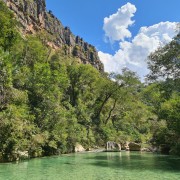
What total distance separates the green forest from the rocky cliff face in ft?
72.1

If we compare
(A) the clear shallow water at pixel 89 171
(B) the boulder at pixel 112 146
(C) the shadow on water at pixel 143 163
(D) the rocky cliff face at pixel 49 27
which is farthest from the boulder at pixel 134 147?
(D) the rocky cliff face at pixel 49 27

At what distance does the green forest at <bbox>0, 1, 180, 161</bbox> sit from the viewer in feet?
70.5

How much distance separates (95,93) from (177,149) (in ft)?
92.4

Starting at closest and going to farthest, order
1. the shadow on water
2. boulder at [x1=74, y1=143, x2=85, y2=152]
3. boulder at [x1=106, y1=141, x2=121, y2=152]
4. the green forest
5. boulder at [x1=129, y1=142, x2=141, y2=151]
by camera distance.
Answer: the shadow on water < the green forest < boulder at [x1=74, y1=143, x2=85, y2=152] < boulder at [x1=129, y1=142, x2=141, y2=151] < boulder at [x1=106, y1=141, x2=121, y2=152]

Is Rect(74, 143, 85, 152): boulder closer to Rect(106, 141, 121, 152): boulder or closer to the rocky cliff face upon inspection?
Rect(106, 141, 121, 152): boulder

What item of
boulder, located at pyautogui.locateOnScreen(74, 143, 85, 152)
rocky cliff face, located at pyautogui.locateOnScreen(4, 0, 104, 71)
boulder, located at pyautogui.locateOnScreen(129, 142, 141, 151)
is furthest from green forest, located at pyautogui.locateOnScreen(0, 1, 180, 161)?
rocky cliff face, located at pyautogui.locateOnScreen(4, 0, 104, 71)

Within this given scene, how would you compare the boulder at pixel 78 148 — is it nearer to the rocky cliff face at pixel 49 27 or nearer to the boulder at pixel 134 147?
the boulder at pixel 134 147

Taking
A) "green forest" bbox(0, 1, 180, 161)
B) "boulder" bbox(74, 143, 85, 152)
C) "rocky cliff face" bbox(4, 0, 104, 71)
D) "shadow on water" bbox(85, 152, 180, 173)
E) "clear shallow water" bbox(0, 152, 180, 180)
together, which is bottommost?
"clear shallow water" bbox(0, 152, 180, 180)

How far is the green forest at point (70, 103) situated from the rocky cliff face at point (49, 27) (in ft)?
72.1

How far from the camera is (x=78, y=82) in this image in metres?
50.7

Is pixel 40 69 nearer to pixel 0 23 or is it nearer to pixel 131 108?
pixel 0 23

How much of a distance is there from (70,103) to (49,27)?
67220 mm

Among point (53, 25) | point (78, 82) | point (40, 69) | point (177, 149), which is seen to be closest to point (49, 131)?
point (40, 69)

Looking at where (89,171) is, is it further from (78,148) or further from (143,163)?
(78,148)
